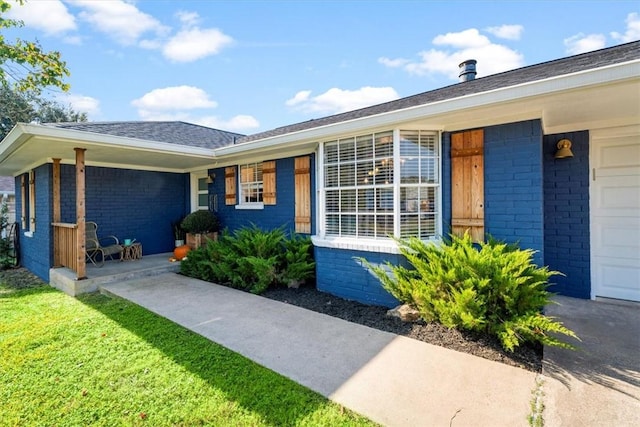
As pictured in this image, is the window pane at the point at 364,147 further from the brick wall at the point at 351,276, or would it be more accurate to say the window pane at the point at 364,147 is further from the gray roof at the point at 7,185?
the gray roof at the point at 7,185

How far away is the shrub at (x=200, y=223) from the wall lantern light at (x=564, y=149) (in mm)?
7074

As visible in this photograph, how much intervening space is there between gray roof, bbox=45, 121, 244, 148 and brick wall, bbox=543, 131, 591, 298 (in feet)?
22.3

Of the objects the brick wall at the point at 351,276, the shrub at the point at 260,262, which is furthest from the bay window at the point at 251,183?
the brick wall at the point at 351,276

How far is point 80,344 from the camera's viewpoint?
343cm

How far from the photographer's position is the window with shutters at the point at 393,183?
14.4 ft

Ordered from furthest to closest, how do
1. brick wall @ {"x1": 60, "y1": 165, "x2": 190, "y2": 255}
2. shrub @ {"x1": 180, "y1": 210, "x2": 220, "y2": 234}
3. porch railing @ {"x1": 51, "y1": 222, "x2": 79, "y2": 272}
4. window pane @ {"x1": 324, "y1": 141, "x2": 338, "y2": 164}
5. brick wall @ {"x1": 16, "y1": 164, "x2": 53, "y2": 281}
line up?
shrub @ {"x1": 180, "y1": 210, "x2": 220, "y2": 234}
brick wall @ {"x1": 60, "y1": 165, "x2": 190, "y2": 255}
brick wall @ {"x1": 16, "y1": 164, "x2": 53, "y2": 281}
porch railing @ {"x1": 51, "y1": 222, "x2": 79, "y2": 272}
window pane @ {"x1": 324, "y1": 141, "x2": 338, "y2": 164}

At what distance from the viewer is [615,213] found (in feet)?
14.5

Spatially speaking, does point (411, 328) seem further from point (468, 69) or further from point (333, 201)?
point (468, 69)

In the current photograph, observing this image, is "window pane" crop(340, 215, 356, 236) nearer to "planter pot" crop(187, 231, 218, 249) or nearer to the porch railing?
"planter pot" crop(187, 231, 218, 249)

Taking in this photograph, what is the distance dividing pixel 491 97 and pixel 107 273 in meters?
7.13

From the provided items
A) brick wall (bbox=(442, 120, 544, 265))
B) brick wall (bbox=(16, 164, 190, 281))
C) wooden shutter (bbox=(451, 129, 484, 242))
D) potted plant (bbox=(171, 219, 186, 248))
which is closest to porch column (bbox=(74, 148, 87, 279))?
brick wall (bbox=(16, 164, 190, 281))

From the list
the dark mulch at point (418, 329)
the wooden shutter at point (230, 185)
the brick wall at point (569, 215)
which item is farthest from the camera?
the wooden shutter at point (230, 185)

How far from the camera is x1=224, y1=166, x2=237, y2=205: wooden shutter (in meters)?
7.66

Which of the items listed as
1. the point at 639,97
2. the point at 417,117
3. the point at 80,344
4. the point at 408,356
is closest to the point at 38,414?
the point at 80,344
